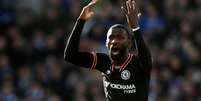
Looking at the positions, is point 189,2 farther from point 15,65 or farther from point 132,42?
point 132,42

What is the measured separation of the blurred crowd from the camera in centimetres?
1725

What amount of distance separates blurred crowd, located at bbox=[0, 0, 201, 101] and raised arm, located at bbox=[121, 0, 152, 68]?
25.3ft

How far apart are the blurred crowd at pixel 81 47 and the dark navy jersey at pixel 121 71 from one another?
727 cm

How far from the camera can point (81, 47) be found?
58.7ft

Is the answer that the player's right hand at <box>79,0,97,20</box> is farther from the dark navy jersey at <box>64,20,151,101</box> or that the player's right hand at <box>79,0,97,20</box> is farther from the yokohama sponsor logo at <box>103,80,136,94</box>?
the yokohama sponsor logo at <box>103,80,136,94</box>

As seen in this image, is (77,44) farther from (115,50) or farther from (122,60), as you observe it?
(122,60)

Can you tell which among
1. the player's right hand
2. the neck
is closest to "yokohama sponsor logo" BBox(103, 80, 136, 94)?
the neck

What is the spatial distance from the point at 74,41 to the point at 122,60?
60 cm

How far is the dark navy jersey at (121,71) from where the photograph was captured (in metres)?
9.19

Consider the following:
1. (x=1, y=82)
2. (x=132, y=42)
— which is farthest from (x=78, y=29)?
(x=1, y=82)

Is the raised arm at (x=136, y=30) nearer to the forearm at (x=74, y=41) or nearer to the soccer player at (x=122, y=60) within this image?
the soccer player at (x=122, y=60)

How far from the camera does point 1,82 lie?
682 inches

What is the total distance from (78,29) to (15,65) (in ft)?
29.0

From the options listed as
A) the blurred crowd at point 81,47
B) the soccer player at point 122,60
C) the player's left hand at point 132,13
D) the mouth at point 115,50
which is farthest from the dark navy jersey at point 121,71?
the blurred crowd at point 81,47
